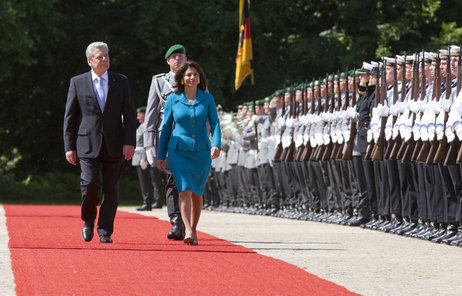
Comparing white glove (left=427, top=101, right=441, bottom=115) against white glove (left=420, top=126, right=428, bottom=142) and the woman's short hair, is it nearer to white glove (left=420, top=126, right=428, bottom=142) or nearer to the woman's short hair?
white glove (left=420, top=126, right=428, bottom=142)

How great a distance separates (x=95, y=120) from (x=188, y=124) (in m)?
0.90

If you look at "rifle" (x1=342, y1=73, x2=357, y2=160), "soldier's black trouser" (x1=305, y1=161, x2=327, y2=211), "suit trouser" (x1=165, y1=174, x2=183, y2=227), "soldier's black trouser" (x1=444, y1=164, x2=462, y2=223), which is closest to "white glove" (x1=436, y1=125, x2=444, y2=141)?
"soldier's black trouser" (x1=444, y1=164, x2=462, y2=223)

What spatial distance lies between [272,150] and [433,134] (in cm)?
731

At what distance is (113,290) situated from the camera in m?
7.36

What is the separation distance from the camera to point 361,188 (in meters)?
15.0

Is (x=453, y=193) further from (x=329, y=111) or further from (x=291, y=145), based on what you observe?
(x=291, y=145)

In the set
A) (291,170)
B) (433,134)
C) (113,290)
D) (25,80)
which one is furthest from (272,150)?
(25,80)

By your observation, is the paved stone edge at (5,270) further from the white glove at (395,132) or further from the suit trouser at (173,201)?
the white glove at (395,132)

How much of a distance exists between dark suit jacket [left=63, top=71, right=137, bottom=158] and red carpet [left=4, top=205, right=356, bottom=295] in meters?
0.95

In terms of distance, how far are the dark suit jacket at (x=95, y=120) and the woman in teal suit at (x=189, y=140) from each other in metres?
0.38

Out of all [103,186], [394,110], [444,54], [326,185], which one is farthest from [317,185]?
[103,186]

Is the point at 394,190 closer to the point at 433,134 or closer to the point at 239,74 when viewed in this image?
the point at 433,134

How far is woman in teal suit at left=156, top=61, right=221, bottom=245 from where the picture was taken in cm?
1123

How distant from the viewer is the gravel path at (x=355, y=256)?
7.99 meters
